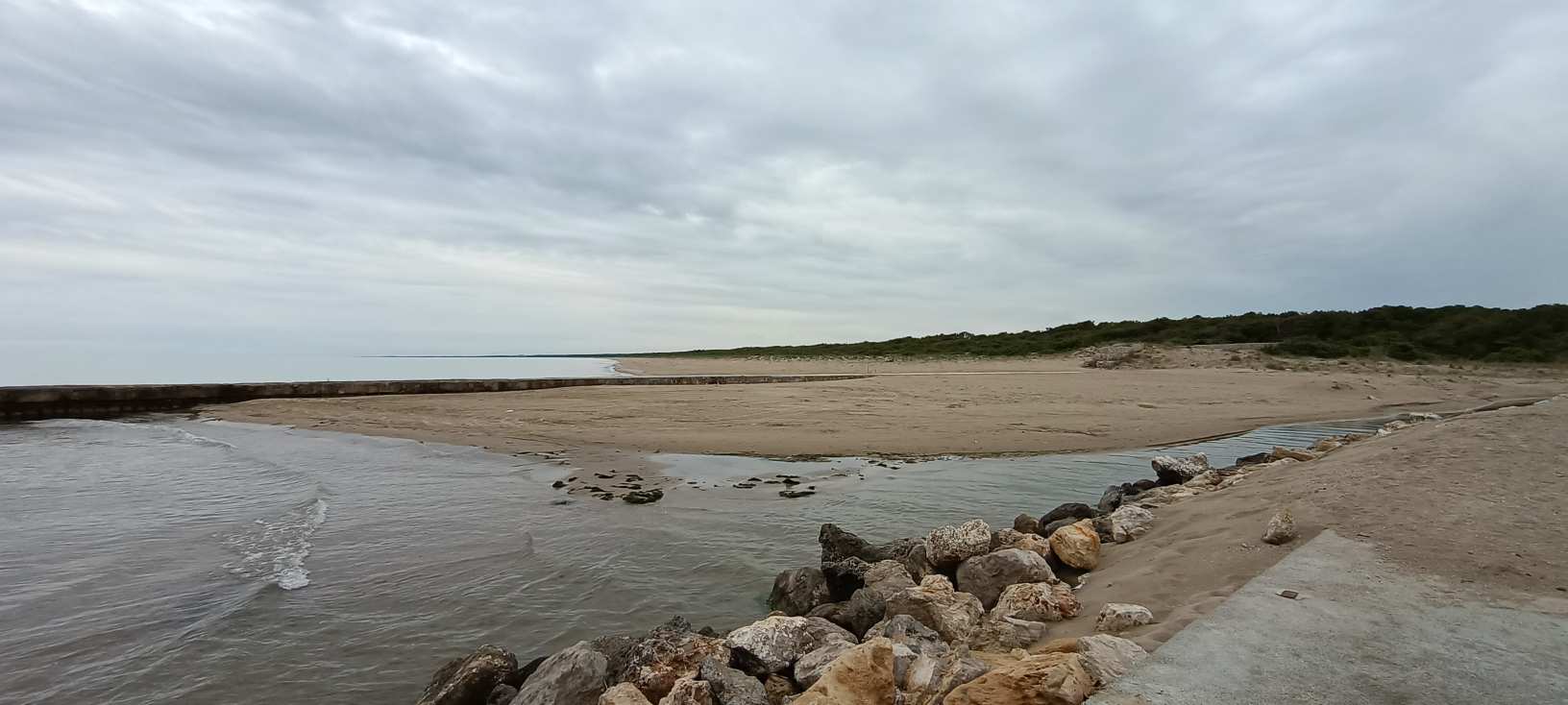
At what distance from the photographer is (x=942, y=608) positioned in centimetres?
399

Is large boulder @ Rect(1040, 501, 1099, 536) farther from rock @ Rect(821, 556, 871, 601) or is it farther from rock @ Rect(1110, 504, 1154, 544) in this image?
rock @ Rect(821, 556, 871, 601)

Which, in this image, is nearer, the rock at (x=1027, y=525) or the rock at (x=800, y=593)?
the rock at (x=800, y=593)

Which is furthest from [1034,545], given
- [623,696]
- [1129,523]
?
[623,696]

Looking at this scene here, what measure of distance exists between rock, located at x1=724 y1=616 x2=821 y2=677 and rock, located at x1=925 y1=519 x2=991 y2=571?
5.53 ft

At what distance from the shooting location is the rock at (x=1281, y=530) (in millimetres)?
4184

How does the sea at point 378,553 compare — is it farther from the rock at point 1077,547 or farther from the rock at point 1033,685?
the rock at point 1033,685

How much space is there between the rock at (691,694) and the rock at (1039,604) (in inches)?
71.0

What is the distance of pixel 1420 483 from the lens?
489 cm

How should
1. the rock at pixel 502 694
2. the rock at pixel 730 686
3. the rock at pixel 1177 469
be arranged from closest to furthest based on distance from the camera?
the rock at pixel 730 686, the rock at pixel 502 694, the rock at pixel 1177 469

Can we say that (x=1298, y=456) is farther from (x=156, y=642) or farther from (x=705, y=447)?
(x=156, y=642)

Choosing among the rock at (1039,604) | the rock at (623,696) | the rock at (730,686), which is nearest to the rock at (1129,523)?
the rock at (1039,604)

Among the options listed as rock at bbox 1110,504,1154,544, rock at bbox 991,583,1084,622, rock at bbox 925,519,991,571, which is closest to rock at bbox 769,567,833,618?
rock at bbox 925,519,991,571

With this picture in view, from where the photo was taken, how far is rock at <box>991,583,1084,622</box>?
3879 mm

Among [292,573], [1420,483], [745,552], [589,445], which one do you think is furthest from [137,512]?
Result: [1420,483]
